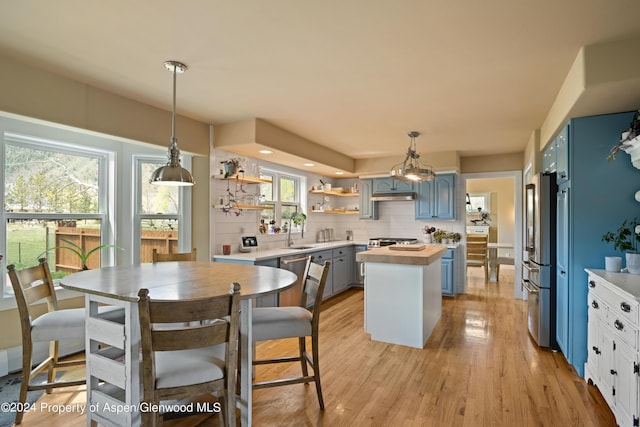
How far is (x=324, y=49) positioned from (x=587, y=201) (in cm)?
238

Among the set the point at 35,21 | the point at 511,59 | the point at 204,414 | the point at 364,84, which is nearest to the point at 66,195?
the point at 35,21

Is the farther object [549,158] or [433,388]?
[549,158]

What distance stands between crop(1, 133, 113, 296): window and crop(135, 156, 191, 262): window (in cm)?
33

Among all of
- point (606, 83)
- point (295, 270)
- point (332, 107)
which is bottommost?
point (295, 270)

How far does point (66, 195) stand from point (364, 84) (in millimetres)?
3019

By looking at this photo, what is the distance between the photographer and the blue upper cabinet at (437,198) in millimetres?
5887

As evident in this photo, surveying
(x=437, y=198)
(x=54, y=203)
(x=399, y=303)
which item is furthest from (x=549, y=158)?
(x=54, y=203)

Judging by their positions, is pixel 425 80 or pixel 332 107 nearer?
pixel 425 80

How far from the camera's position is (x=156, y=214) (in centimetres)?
394

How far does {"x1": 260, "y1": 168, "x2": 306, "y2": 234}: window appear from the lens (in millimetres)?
5301

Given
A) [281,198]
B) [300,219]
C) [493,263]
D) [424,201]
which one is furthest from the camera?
A: [493,263]

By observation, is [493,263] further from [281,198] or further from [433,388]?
[433,388]

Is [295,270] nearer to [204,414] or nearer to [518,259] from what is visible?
[204,414]

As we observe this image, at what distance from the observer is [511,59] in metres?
2.43
